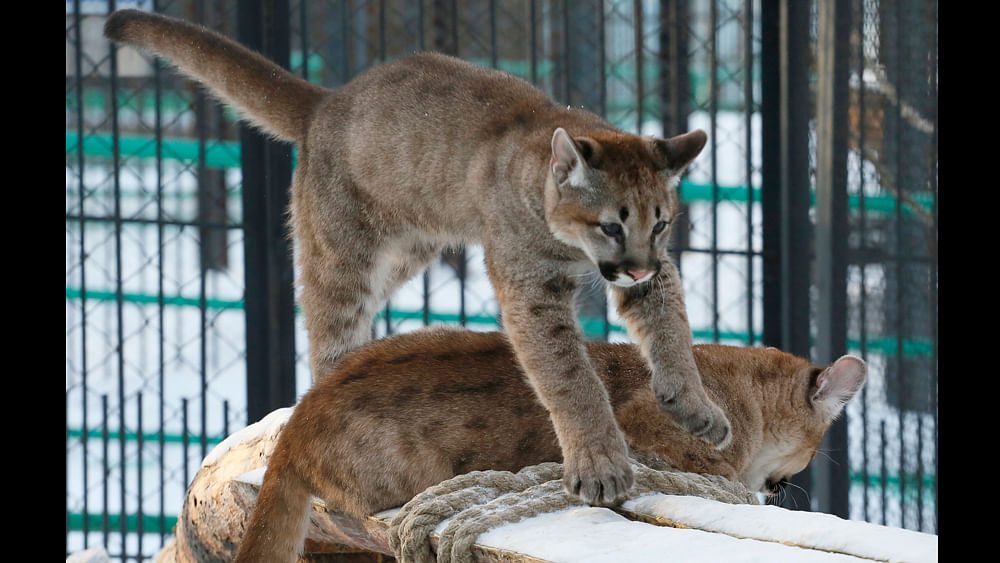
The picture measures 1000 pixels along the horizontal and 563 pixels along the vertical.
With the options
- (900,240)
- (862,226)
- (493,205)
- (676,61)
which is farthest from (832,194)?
(493,205)

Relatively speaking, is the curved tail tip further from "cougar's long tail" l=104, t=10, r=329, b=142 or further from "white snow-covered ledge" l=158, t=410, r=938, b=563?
"white snow-covered ledge" l=158, t=410, r=938, b=563

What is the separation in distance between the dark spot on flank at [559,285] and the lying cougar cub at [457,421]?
240 mm

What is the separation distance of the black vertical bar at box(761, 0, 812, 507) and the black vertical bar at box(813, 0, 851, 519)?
86 millimetres

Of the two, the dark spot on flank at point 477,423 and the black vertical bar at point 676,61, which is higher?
the black vertical bar at point 676,61

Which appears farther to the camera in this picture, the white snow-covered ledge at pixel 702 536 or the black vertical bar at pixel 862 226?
the black vertical bar at pixel 862 226

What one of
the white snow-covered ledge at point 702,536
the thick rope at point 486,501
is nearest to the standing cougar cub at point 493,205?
the thick rope at point 486,501

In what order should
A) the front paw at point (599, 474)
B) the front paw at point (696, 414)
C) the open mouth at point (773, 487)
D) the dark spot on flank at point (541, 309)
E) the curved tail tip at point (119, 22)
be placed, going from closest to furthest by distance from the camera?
the front paw at point (599, 474) < the front paw at point (696, 414) < the dark spot on flank at point (541, 309) < the open mouth at point (773, 487) < the curved tail tip at point (119, 22)

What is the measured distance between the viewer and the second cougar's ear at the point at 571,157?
3.57 metres

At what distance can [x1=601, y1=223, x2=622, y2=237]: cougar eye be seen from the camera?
3.58 metres

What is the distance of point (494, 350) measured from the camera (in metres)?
3.86

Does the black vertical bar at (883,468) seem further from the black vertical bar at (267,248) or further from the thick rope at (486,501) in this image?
the black vertical bar at (267,248)

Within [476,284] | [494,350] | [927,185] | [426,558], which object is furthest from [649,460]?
[476,284]
